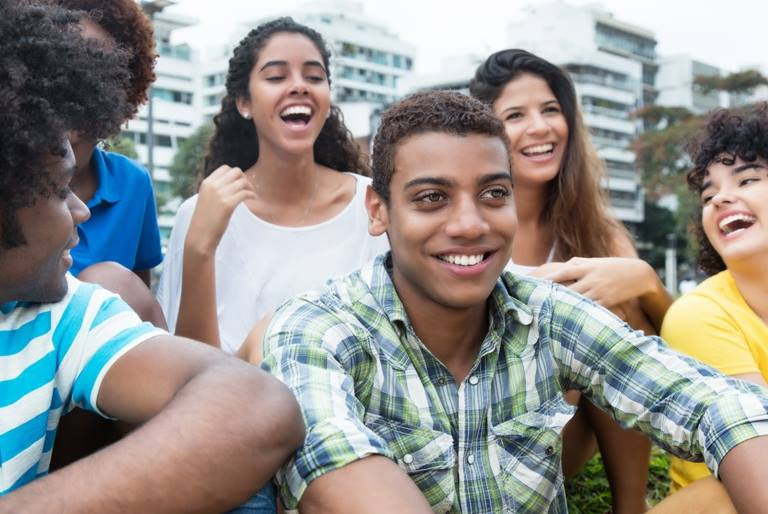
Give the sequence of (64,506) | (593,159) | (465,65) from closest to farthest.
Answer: (64,506), (593,159), (465,65)

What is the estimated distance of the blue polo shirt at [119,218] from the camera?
12.5ft

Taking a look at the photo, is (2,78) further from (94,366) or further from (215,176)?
(215,176)

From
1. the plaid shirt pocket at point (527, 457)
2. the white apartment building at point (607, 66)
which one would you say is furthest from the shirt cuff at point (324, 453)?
the white apartment building at point (607, 66)

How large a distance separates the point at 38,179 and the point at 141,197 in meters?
1.91

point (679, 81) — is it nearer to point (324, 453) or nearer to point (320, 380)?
point (320, 380)

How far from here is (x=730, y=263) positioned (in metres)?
3.42

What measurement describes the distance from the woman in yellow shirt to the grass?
644 mm

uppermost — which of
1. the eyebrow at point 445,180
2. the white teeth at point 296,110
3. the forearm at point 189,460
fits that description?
the white teeth at point 296,110

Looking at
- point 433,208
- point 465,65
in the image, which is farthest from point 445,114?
point 465,65

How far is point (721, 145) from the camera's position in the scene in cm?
361

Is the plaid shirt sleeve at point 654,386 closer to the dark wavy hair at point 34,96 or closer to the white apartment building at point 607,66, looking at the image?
the dark wavy hair at point 34,96

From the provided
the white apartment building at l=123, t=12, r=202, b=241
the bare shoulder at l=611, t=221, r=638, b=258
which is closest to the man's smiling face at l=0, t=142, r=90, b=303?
the bare shoulder at l=611, t=221, r=638, b=258

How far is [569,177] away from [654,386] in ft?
6.99

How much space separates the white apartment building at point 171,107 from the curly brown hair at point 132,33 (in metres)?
53.4
